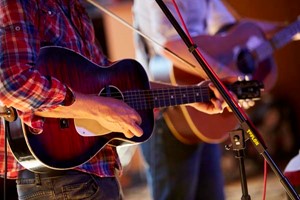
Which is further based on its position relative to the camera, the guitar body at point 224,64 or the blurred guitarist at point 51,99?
the guitar body at point 224,64

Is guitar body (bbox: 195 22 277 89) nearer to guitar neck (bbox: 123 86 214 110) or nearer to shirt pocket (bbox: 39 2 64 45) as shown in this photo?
guitar neck (bbox: 123 86 214 110)

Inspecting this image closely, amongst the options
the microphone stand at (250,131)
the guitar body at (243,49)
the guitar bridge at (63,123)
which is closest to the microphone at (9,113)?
the guitar bridge at (63,123)

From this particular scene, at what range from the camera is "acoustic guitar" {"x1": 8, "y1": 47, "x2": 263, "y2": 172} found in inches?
72.2

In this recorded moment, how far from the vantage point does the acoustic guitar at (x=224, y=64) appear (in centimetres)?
279

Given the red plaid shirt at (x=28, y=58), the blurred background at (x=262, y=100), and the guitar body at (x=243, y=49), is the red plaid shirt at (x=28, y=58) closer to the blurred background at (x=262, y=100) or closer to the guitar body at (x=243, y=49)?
the guitar body at (x=243, y=49)

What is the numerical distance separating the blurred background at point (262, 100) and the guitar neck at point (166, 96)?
139 inches

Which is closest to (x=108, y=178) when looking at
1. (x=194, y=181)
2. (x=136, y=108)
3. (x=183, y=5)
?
(x=136, y=108)

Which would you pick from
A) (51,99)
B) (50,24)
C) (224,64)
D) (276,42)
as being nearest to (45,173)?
(51,99)

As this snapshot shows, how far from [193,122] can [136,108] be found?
2.46 ft

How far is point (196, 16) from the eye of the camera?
2.96 m

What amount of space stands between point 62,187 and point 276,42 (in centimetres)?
197

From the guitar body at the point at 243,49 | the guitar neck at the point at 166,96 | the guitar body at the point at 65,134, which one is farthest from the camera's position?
the guitar body at the point at 243,49

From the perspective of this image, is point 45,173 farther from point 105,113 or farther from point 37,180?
point 105,113

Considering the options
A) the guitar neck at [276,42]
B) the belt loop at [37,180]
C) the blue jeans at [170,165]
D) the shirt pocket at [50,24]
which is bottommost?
the blue jeans at [170,165]
